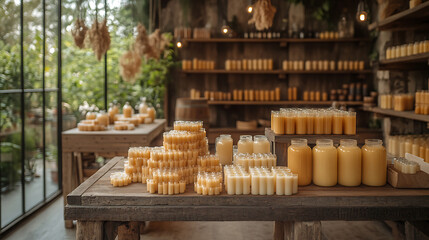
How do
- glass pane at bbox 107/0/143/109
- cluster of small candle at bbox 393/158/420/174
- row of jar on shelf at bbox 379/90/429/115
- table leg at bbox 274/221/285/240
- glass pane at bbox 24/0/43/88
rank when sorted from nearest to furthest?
cluster of small candle at bbox 393/158/420/174, table leg at bbox 274/221/285/240, row of jar on shelf at bbox 379/90/429/115, glass pane at bbox 24/0/43/88, glass pane at bbox 107/0/143/109

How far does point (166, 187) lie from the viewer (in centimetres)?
232

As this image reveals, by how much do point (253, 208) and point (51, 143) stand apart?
4.20 metres

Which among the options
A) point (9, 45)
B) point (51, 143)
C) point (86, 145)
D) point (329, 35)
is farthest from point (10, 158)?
point (329, 35)

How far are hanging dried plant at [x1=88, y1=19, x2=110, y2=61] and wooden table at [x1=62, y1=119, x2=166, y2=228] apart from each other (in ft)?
3.12

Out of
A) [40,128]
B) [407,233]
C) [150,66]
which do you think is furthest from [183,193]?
[150,66]

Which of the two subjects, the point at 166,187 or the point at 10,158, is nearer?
the point at 166,187

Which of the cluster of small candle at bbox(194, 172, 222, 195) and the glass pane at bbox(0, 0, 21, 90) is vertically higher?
the glass pane at bbox(0, 0, 21, 90)

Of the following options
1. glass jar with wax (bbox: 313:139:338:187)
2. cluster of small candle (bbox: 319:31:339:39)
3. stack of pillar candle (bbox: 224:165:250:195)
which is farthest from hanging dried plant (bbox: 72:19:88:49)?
cluster of small candle (bbox: 319:31:339:39)

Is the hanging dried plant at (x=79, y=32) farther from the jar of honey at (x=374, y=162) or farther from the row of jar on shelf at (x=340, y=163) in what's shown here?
the jar of honey at (x=374, y=162)

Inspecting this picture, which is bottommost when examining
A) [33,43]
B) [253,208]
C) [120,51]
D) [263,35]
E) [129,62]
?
[253,208]

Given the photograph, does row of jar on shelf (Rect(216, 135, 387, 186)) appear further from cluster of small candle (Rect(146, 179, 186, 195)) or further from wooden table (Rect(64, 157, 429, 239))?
cluster of small candle (Rect(146, 179, 186, 195))

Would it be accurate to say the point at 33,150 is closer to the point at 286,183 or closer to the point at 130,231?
the point at 130,231

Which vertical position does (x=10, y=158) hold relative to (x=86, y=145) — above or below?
below

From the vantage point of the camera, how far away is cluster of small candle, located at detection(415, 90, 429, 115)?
13.5ft
